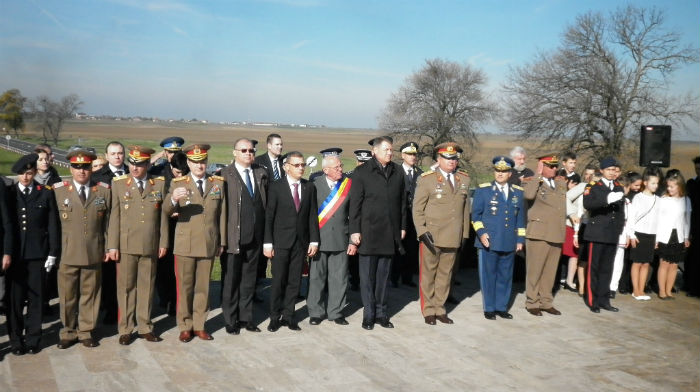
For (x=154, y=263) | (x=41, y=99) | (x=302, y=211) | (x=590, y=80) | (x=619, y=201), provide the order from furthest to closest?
(x=41, y=99), (x=590, y=80), (x=619, y=201), (x=302, y=211), (x=154, y=263)

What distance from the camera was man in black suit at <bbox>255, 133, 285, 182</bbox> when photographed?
795 cm

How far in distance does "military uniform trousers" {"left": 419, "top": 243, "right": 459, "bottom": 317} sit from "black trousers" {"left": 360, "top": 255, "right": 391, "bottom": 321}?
48 centimetres

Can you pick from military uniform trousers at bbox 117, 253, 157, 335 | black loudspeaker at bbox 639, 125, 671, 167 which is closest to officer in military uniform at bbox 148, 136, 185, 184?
military uniform trousers at bbox 117, 253, 157, 335

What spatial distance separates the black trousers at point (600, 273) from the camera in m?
7.87

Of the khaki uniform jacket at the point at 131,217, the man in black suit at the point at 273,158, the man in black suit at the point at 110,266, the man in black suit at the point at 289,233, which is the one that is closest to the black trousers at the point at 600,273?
the man in black suit at the point at 289,233

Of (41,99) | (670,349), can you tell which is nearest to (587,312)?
(670,349)

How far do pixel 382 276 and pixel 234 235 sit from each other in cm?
181

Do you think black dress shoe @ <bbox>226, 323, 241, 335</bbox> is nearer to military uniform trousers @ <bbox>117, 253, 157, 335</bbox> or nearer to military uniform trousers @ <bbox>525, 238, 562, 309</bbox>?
military uniform trousers @ <bbox>117, 253, 157, 335</bbox>

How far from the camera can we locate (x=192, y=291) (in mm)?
6297

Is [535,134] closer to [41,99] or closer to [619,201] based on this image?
[619,201]

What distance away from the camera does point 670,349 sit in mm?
6465

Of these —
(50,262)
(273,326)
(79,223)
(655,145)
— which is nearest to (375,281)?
(273,326)

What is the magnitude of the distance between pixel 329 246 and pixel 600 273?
368 centimetres

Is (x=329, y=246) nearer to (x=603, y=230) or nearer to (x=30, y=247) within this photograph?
(x=30, y=247)
